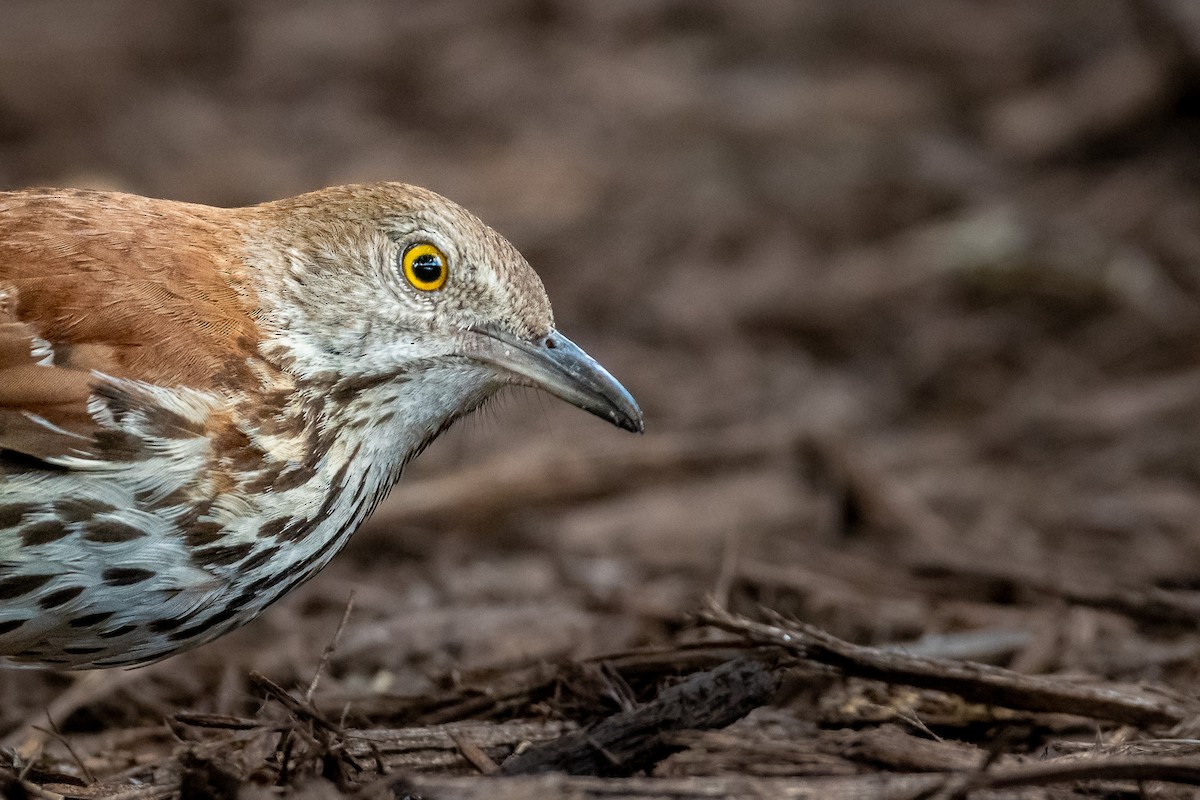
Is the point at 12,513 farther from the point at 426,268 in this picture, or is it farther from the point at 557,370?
the point at 557,370

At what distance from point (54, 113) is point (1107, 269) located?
7509 millimetres

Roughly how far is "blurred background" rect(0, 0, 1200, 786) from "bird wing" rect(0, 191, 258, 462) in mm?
1256

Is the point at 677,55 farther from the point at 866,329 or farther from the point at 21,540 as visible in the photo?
the point at 21,540

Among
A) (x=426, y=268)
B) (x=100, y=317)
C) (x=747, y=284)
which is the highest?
(x=747, y=284)

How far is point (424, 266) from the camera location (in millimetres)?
3809

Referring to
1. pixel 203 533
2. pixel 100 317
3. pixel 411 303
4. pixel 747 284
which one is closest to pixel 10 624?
pixel 203 533

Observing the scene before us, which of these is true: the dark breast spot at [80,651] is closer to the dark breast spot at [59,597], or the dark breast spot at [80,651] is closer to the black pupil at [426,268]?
the dark breast spot at [59,597]

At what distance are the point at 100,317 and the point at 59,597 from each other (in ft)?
2.24

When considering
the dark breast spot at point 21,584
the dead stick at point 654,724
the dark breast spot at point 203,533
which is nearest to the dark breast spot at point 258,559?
the dark breast spot at point 203,533

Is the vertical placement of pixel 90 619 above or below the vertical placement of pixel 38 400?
below

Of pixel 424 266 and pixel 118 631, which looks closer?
pixel 118 631

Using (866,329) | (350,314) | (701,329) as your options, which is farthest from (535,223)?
(350,314)

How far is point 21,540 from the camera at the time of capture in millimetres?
3146

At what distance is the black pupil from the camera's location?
3807mm
